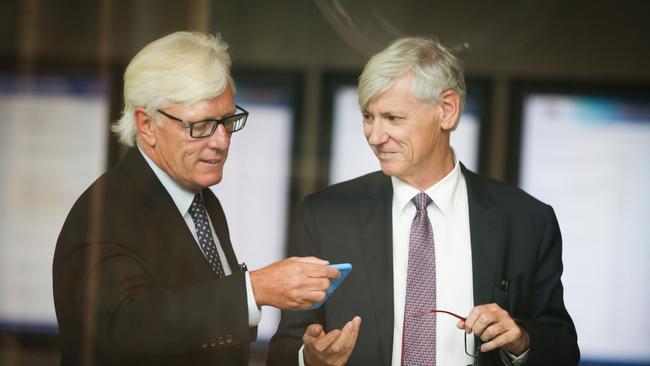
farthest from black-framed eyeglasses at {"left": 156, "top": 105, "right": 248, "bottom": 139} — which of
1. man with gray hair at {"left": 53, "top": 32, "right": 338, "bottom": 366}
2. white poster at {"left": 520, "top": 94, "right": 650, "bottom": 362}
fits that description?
white poster at {"left": 520, "top": 94, "right": 650, "bottom": 362}

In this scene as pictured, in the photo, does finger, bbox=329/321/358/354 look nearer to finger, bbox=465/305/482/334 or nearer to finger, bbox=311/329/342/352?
finger, bbox=311/329/342/352

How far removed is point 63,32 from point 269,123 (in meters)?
0.47

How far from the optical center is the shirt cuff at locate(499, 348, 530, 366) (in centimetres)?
144

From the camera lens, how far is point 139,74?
131cm

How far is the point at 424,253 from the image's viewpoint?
144 centimetres

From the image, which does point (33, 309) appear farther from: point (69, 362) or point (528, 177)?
point (528, 177)

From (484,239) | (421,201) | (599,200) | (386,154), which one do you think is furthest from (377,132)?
(599,200)

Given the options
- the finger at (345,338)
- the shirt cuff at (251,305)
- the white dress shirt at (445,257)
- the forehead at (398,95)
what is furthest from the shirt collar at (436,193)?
the shirt cuff at (251,305)

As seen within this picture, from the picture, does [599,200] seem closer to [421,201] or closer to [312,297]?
[421,201]

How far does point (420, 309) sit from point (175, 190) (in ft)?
1.53

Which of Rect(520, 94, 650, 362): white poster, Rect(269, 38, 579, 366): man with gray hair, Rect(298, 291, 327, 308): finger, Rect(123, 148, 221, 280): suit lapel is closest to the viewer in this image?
Rect(298, 291, 327, 308): finger

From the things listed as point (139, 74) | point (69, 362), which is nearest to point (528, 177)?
point (139, 74)

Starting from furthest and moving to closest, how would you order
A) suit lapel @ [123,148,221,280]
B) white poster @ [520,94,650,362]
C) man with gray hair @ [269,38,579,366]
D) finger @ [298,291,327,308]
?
white poster @ [520,94,650,362], man with gray hair @ [269,38,579,366], suit lapel @ [123,148,221,280], finger @ [298,291,327,308]

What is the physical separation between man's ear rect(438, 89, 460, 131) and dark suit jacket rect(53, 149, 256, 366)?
47cm
